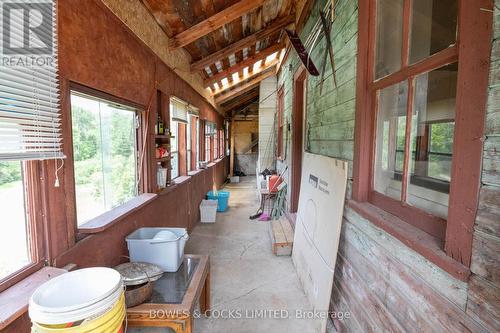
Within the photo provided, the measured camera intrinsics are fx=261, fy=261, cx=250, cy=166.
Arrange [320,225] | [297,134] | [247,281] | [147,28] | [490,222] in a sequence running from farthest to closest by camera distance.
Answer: [297,134] → [247,281] → [147,28] → [320,225] → [490,222]

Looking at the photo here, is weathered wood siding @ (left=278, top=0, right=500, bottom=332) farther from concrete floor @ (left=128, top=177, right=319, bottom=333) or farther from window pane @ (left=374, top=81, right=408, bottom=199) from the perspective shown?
concrete floor @ (left=128, top=177, right=319, bottom=333)

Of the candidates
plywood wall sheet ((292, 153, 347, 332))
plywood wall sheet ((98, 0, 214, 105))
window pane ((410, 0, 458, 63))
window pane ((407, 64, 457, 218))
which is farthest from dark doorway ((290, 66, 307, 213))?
window pane ((410, 0, 458, 63))

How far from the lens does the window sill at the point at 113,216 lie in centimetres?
166

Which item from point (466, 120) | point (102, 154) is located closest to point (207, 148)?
point (102, 154)

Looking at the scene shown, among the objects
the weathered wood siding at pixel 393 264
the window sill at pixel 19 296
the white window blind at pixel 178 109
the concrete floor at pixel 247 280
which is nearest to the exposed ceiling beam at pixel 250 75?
the white window blind at pixel 178 109

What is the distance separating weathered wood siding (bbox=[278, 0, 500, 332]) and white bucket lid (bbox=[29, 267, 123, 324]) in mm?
1249

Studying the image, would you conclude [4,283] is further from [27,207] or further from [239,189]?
[239,189]

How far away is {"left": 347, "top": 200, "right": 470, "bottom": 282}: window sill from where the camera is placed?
2.79 feet

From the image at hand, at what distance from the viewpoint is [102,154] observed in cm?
207

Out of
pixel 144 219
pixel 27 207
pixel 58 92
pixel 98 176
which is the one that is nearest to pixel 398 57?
pixel 58 92

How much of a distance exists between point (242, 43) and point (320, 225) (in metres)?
3.18

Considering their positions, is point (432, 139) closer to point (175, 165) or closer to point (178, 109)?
point (178, 109)

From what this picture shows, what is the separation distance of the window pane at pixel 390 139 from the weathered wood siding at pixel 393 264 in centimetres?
22

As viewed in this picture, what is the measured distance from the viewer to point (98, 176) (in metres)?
2.01
